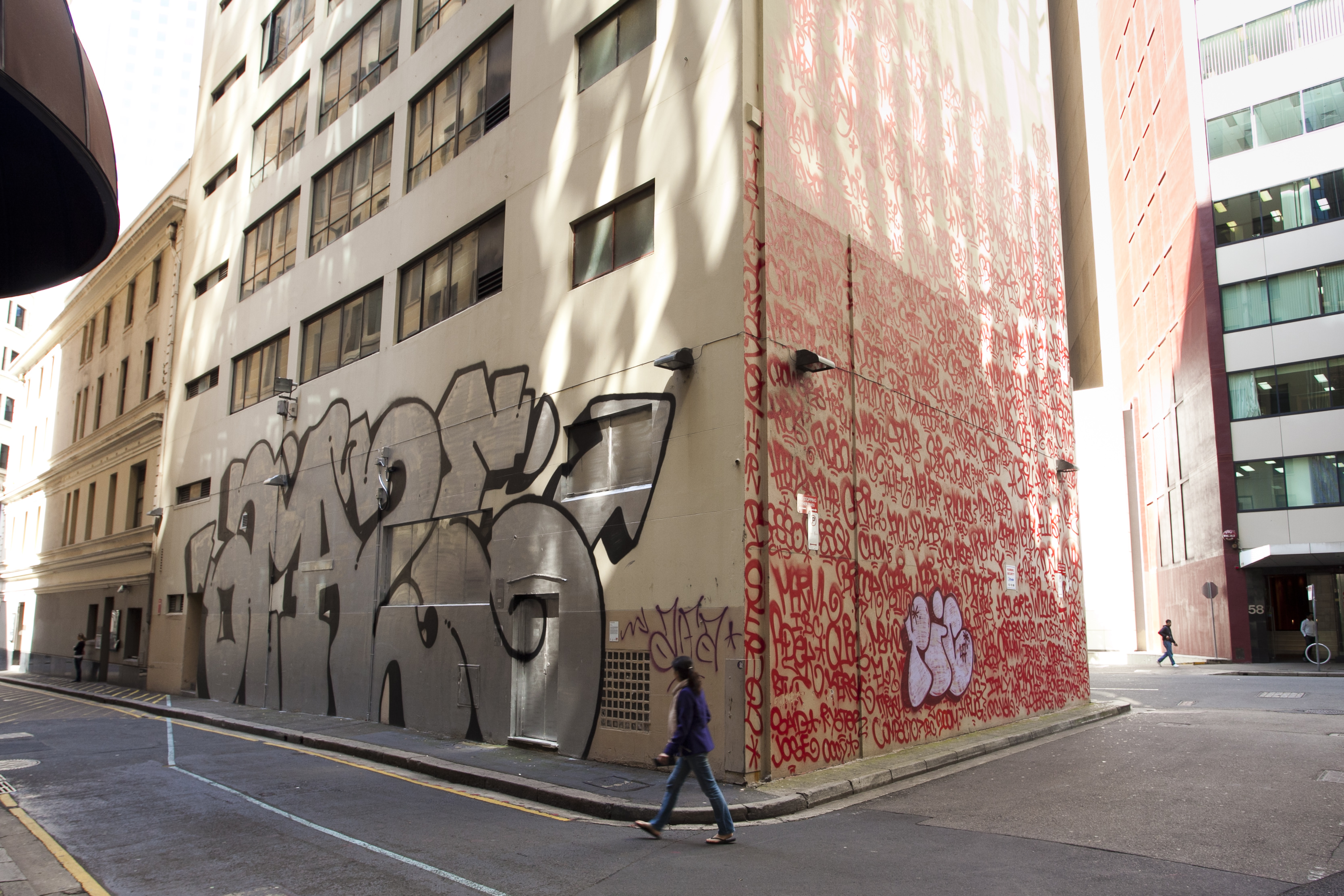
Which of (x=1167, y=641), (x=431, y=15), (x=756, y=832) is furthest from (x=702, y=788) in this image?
(x=1167, y=641)

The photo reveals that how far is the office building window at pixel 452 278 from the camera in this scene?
1541 cm

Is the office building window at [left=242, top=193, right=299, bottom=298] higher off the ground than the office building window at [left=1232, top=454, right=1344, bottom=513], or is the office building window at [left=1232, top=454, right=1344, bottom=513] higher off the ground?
the office building window at [left=242, top=193, right=299, bottom=298]

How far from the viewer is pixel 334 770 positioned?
38.7 feet

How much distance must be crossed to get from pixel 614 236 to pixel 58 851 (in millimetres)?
9440

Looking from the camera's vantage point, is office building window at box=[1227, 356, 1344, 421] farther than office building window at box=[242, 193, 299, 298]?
Yes

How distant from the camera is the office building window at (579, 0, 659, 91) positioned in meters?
12.7

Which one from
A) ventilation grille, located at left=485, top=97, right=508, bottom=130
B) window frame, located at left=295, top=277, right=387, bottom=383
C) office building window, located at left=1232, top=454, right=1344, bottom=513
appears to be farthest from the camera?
office building window, located at left=1232, top=454, right=1344, bottom=513

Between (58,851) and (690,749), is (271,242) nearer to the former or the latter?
(58,851)

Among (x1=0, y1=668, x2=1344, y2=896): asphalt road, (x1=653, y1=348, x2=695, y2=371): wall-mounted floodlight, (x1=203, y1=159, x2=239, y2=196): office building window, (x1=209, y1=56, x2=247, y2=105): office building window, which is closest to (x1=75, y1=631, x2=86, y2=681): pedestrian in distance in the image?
(x1=203, y1=159, x2=239, y2=196): office building window

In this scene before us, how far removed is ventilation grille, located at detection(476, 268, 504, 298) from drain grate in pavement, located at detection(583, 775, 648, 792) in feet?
27.3

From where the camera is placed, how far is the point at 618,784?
1000cm

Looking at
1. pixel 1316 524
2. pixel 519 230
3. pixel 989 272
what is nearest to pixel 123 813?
pixel 519 230

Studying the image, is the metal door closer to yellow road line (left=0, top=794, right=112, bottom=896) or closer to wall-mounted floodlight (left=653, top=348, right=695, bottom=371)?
wall-mounted floodlight (left=653, top=348, right=695, bottom=371)

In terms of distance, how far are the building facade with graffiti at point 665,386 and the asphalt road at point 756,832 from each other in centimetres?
229
